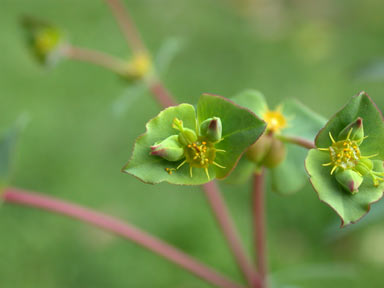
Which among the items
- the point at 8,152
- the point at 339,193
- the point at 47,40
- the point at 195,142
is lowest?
the point at 339,193

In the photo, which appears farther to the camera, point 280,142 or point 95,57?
point 95,57

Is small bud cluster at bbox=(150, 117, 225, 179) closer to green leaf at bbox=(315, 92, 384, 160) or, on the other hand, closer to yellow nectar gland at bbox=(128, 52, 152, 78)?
green leaf at bbox=(315, 92, 384, 160)

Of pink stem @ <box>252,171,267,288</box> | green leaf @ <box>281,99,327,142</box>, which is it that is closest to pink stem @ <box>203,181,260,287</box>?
pink stem @ <box>252,171,267,288</box>

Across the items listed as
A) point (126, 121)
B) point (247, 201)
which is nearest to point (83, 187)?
point (126, 121)

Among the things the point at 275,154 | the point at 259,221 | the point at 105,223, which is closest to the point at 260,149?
the point at 275,154

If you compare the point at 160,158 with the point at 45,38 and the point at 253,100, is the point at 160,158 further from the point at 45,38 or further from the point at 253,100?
the point at 45,38

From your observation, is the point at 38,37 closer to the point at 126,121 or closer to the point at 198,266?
the point at 198,266

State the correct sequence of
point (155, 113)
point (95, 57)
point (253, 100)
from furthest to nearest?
point (155, 113), point (95, 57), point (253, 100)
